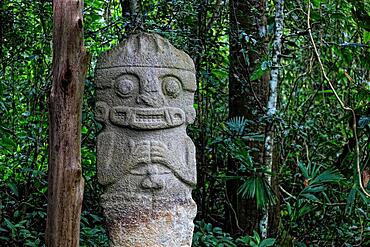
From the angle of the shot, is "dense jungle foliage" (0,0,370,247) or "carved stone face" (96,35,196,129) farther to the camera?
"dense jungle foliage" (0,0,370,247)

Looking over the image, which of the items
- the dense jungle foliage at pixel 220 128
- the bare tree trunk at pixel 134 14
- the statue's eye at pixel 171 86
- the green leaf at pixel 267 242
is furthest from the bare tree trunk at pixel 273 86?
the bare tree trunk at pixel 134 14

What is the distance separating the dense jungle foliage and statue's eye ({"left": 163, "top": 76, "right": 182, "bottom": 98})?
697 mm

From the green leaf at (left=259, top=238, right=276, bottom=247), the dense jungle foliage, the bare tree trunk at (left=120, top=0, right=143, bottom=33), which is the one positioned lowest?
the green leaf at (left=259, top=238, right=276, bottom=247)

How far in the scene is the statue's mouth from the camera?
293 centimetres

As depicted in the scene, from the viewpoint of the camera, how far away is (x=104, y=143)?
2.99 m

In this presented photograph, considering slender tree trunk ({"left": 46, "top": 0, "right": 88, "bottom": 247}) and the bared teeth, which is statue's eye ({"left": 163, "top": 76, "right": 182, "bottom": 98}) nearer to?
the bared teeth

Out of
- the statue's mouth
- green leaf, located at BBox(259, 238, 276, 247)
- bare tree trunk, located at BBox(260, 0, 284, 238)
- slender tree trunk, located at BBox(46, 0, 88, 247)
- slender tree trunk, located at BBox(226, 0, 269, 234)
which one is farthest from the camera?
slender tree trunk, located at BBox(226, 0, 269, 234)

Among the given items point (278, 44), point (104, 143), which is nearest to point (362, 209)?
point (278, 44)

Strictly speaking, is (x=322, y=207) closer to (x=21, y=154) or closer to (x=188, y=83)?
(x=188, y=83)

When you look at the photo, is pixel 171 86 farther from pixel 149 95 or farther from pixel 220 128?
pixel 220 128

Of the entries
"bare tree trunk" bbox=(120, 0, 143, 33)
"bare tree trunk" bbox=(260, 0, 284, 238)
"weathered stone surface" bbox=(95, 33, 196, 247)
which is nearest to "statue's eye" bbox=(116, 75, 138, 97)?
"weathered stone surface" bbox=(95, 33, 196, 247)

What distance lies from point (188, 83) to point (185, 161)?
0.46m

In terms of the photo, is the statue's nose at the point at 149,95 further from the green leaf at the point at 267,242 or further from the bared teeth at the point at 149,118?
the green leaf at the point at 267,242

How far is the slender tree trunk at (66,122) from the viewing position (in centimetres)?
224
